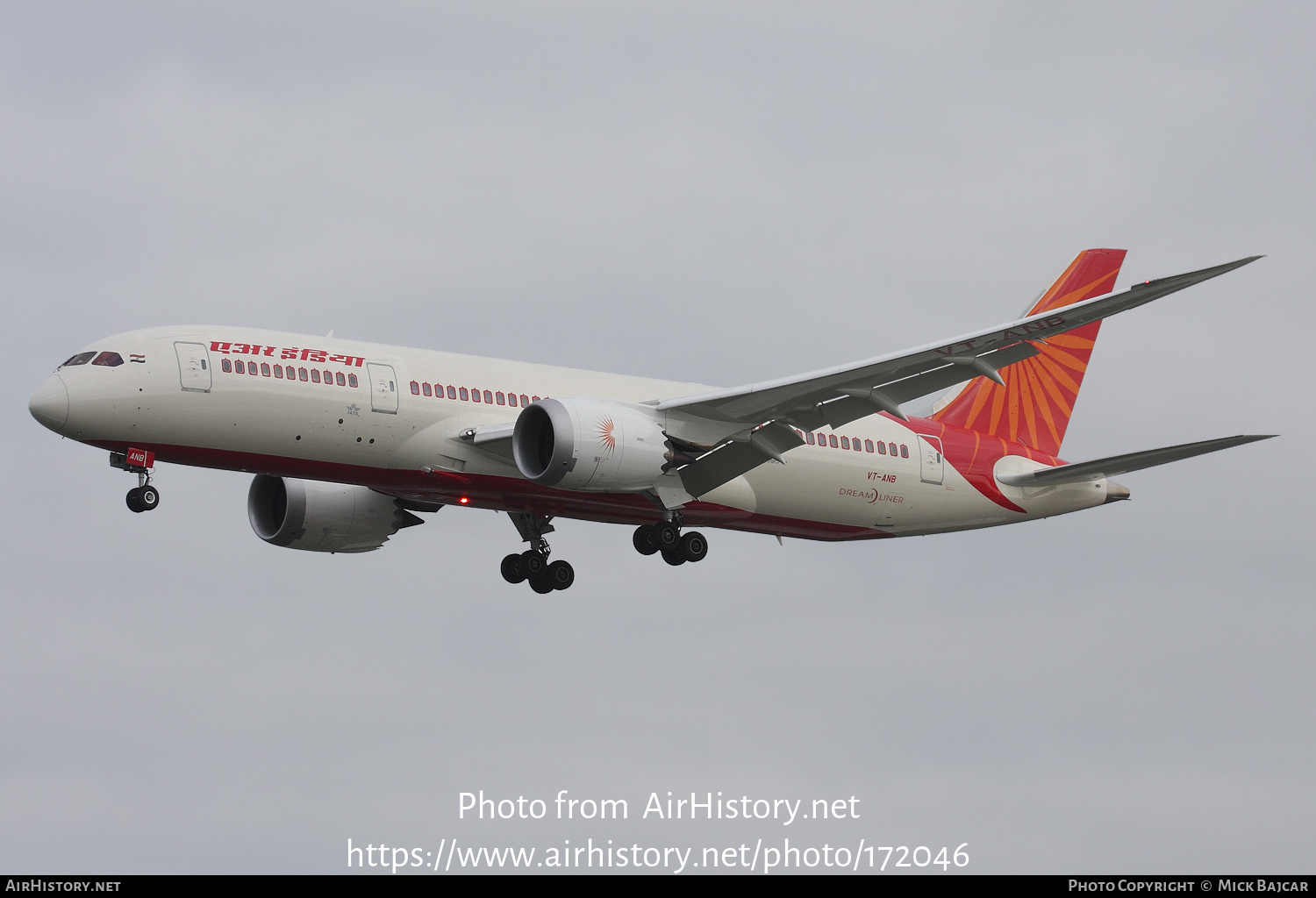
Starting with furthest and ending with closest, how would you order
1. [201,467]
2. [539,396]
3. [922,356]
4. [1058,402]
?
[1058,402], [539,396], [201,467], [922,356]

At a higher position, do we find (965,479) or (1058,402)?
(1058,402)

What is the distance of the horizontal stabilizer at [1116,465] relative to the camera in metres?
39.2

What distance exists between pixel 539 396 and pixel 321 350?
5.46 metres

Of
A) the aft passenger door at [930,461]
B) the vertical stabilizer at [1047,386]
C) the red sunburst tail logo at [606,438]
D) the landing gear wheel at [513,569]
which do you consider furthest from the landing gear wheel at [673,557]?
the vertical stabilizer at [1047,386]

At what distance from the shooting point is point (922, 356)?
3650 centimetres

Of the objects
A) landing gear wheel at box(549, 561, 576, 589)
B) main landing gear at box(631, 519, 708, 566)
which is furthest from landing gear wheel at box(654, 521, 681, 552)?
landing gear wheel at box(549, 561, 576, 589)

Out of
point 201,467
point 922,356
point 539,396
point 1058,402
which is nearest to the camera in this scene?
point 922,356

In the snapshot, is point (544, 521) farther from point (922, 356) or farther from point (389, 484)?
point (922, 356)

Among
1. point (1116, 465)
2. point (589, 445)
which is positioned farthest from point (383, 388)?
point (1116, 465)

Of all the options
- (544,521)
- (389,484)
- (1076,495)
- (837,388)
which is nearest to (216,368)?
(389,484)

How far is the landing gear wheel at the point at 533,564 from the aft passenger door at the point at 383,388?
7.29 m

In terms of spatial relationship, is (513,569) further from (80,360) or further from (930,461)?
(80,360)

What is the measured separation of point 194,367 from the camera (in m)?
37.9

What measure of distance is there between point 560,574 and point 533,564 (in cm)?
74
